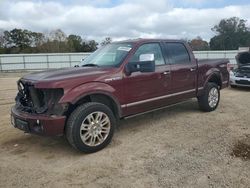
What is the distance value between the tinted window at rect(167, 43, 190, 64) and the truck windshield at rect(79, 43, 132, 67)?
109cm

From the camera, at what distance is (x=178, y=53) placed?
6.80 meters

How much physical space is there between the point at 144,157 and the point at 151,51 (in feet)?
7.74

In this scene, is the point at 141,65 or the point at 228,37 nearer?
the point at 141,65

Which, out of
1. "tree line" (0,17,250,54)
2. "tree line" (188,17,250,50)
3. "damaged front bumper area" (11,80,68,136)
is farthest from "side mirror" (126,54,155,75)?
"tree line" (188,17,250,50)

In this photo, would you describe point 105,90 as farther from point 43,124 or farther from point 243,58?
point 243,58

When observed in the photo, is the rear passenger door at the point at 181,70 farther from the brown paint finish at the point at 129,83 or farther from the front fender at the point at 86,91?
the front fender at the point at 86,91

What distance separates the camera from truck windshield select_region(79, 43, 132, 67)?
18.7 ft

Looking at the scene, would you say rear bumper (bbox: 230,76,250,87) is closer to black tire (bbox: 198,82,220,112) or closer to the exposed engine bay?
black tire (bbox: 198,82,220,112)

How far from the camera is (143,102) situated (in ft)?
19.2

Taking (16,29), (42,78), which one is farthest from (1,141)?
(16,29)

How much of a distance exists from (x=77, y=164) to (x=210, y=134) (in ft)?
8.42

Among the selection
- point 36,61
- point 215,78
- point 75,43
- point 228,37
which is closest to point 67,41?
point 75,43

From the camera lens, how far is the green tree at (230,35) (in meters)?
55.2

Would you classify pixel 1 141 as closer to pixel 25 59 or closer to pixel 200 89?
pixel 200 89
